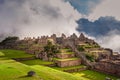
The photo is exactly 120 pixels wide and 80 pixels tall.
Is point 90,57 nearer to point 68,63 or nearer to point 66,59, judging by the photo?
point 66,59

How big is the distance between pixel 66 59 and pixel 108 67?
13.6 metres

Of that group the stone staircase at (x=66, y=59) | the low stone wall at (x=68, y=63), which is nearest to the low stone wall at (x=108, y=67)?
the low stone wall at (x=68, y=63)

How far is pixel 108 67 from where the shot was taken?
55969 millimetres

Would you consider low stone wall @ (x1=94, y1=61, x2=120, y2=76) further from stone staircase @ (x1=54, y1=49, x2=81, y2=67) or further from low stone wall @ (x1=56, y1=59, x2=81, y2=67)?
stone staircase @ (x1=54, y1=49, x2=81, y2=67)

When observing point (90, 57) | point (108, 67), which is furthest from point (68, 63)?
point (108, 67)

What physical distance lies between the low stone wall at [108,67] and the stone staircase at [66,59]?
21.4 feet

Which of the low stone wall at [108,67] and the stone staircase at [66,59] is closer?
the low stone wall at [108,67]

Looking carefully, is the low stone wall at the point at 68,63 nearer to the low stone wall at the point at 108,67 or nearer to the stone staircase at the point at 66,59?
the stone staircase at the point at 66,59

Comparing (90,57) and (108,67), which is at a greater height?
(90,57)

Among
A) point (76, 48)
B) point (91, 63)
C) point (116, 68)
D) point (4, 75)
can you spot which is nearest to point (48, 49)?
point (76, 48)

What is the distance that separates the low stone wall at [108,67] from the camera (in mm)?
53375

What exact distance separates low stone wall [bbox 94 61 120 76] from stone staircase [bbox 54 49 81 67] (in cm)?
652

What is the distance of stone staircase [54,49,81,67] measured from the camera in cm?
6138

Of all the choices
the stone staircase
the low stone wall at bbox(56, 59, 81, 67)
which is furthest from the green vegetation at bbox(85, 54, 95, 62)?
the low stone wall at bbox(56, 59, 81, 67)
